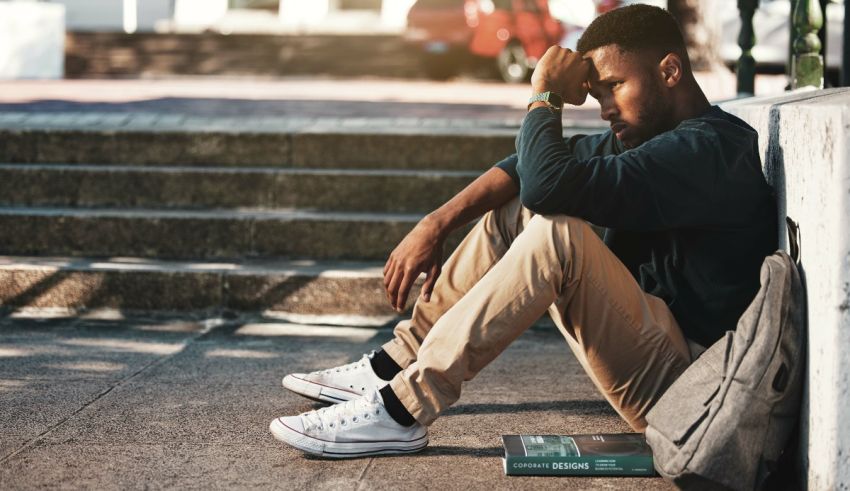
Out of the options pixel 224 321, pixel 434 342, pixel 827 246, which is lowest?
pixel 224 321

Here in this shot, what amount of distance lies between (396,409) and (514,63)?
13029 millimetres

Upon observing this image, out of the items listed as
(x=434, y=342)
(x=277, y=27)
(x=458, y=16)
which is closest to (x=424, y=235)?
(x=434, y=342)

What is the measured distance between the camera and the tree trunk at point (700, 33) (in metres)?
14.0

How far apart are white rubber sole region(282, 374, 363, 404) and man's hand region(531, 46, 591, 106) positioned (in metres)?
1.18

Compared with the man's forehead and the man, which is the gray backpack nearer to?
the man

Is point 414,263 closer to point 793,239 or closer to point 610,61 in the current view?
point 610,61

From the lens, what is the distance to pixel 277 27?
2520 centimetres

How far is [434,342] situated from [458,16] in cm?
1375

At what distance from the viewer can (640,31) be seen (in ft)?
11.1

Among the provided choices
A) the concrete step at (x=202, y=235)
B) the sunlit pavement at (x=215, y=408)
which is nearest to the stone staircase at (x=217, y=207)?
the concrete step at (x=202, y=235)

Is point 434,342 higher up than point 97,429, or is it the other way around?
point 434,342

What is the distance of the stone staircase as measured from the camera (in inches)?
218

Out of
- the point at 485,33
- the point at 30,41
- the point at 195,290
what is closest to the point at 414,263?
the point at 195,290

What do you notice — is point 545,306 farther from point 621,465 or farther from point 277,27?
point 277,27
